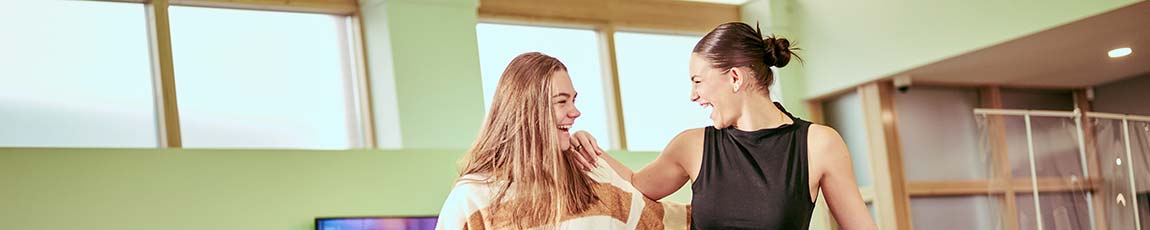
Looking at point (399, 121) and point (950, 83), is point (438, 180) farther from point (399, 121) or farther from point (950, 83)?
point (950, 83)

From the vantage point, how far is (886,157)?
6820 millimetres

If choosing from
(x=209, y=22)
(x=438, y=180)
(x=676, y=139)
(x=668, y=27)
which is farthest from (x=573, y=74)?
(x=676, y=139)

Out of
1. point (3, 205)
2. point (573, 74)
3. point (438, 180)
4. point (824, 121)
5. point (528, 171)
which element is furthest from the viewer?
point (824, 121)

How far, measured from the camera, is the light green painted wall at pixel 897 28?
222 inches

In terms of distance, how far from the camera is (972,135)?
7.14m

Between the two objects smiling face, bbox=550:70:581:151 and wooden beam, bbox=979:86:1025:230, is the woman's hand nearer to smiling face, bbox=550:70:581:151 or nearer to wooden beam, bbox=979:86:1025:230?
smiling face, bbox=550:70:581:151

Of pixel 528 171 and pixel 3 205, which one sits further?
pixel 3 205

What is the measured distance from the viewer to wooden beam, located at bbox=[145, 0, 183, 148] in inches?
216

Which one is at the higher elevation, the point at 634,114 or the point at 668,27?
the point at 668,27

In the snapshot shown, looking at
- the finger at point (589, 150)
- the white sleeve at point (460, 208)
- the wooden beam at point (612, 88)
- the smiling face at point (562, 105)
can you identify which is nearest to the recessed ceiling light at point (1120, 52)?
the wooden beam at point (612, 88)

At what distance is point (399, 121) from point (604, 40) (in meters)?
1.44

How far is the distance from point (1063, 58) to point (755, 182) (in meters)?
4.57

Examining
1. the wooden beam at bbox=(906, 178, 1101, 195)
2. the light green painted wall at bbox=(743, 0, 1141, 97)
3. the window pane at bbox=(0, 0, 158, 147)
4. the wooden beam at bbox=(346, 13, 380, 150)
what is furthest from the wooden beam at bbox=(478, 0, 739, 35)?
the window pane at bbox=(0, 0, 158, 147)

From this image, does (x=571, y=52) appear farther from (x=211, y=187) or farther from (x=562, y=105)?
(x=562, y=105)
